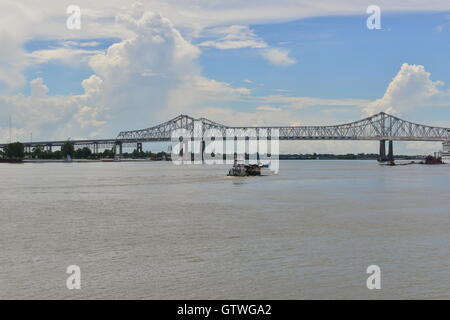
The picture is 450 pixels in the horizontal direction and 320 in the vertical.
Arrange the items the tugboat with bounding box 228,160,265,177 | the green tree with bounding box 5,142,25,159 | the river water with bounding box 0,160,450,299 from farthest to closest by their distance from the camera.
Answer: the green tree with bounding box 5,142,25,159 → the tugboat with bounding box 228,160,265,177 → the river water with bounding box 0,160,450,299

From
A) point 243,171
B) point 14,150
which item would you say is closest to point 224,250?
point 243,171

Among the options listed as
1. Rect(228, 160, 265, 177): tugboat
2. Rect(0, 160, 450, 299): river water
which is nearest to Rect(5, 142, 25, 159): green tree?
Rect(228, 160, 265, 177): tugboat

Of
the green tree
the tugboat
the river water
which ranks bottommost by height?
the river water

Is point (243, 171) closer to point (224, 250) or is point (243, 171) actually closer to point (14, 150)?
point (224, 250)

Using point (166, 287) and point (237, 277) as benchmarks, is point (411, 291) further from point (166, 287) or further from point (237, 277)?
point (166, 287)

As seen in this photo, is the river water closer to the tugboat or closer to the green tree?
the tugboat

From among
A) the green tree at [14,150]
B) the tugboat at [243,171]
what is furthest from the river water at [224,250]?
the green tree at [14,150]

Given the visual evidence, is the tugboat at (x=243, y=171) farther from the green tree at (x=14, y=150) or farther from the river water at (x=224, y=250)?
the green tree at (x=14, y=150)

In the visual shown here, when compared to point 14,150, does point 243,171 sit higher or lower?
lower
